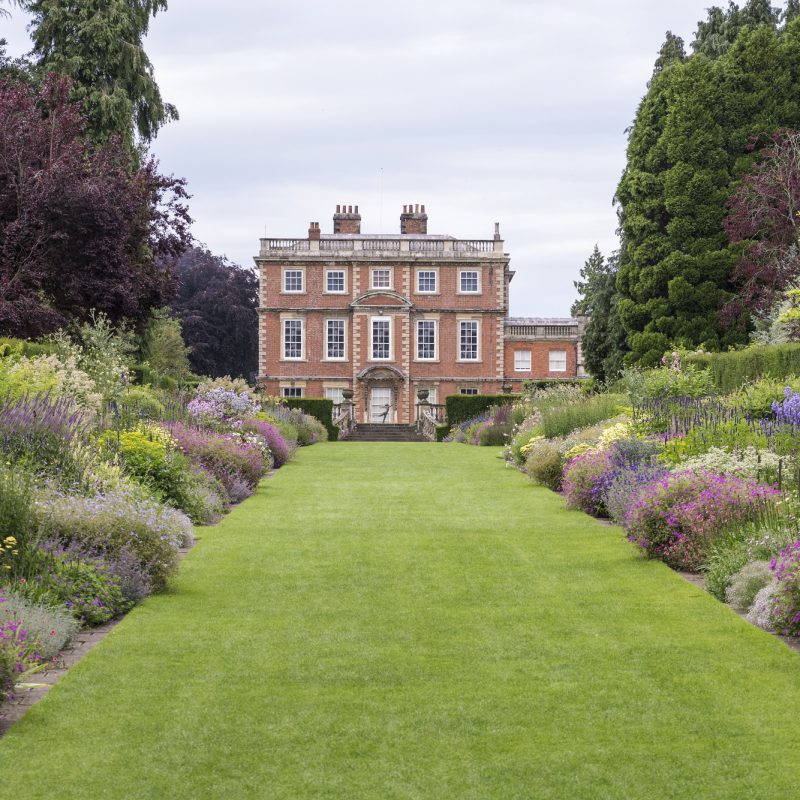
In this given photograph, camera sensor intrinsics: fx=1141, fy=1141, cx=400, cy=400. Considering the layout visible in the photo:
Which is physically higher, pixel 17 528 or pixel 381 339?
pixel 381 339

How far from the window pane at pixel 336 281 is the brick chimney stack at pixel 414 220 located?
203 inches

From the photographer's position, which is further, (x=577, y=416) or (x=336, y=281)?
(x=336, y=281)

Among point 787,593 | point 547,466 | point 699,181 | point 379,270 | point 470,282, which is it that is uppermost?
point 699,181

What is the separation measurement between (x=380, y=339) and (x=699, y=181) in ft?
68.9

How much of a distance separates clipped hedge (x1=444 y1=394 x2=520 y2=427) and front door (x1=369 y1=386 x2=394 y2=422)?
11150mm

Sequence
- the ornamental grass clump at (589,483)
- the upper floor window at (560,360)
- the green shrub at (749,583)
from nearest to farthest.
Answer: the green shrub at (749,583) < the ornamental grass clump at (589,483) < the upper floor window at (560,360)

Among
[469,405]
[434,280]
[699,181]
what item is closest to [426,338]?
[434,280]

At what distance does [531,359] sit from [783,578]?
153 ft

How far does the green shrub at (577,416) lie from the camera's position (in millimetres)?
19938

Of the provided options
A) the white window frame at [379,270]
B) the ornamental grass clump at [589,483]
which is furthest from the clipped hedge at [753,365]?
the white window frame at [379,270]

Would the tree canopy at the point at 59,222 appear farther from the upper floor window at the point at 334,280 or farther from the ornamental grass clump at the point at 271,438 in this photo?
the upper floor window at the point at 334,280

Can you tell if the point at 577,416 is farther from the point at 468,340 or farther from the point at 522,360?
the point at 522,360

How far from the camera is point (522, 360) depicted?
174 feet

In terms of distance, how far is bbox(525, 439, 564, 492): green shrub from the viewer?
17.0 m
